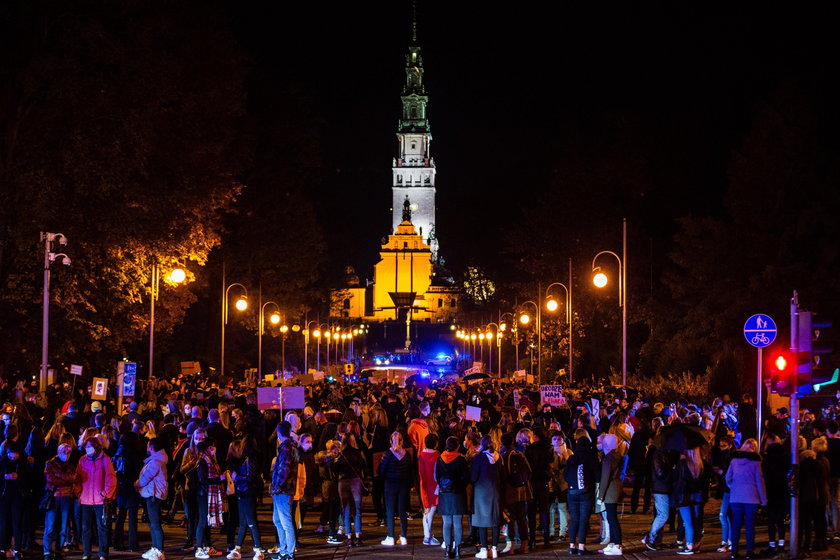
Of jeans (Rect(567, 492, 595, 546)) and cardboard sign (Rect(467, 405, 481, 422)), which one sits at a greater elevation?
cardboard sign (Rect(467, 405, 481, 422))

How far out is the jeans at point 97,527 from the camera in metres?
14.2

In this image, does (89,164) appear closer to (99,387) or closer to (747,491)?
(99,387)

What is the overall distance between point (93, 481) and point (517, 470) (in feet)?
16.3

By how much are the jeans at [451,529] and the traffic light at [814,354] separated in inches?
170

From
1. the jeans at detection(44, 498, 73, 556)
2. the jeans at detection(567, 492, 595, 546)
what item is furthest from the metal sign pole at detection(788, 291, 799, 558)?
the jeans at detection(44, 498, 73, 556)

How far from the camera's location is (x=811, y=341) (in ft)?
48.2

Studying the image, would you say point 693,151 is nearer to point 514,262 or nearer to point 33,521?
point 514,262

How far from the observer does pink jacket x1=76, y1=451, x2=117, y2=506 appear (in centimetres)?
1416

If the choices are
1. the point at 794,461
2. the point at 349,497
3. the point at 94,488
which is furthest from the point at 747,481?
the point at 94,488

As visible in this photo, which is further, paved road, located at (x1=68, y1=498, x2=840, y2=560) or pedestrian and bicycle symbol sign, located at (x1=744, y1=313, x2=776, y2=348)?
pedestrian and bicycle symbol sign, located at (x1=744, y1=313, x2=776, y2=348)

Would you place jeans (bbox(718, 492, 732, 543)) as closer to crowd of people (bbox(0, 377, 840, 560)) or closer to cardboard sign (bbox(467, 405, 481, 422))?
crowd of people (bbox(0, 377, 840, 560))

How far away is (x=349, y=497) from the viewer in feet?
51.6

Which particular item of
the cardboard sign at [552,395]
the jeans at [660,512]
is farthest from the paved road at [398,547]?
the cardboard sign at [552,395]

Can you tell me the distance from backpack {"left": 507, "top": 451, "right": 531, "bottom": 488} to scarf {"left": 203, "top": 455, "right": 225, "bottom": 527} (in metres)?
3.43
